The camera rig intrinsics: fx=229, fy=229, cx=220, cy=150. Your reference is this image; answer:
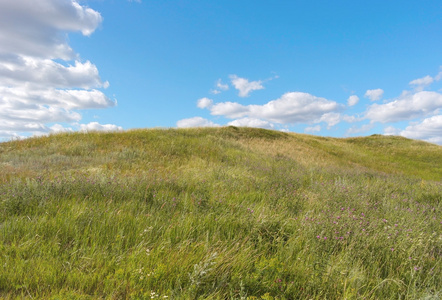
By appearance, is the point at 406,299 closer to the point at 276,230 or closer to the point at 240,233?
the point at 276,230

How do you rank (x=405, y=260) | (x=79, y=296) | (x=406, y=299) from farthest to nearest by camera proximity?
(x=405, y=260) < (x=406, y=299) < (x=79, y=296)

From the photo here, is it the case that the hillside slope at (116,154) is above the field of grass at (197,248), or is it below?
above

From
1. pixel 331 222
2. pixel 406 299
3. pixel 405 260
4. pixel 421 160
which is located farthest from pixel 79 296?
pixel 421 160

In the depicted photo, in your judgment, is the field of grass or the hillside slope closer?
the field of grass

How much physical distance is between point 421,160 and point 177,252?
3748 centimetres

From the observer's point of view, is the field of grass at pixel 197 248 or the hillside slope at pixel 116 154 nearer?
the field of grass at pixel 197 248

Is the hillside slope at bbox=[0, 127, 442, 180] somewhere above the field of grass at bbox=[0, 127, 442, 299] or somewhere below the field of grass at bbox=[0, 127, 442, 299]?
above

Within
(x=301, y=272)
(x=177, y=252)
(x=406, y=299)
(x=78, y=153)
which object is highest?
(x=78, y=153)

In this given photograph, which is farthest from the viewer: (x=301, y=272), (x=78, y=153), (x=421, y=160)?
(x=421, y=160)

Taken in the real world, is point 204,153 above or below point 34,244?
above

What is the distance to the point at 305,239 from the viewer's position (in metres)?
3.24

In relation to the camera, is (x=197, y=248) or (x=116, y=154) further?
(x=116, y=154)

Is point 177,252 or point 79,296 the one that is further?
point 177,252

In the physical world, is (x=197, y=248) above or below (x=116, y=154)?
below
